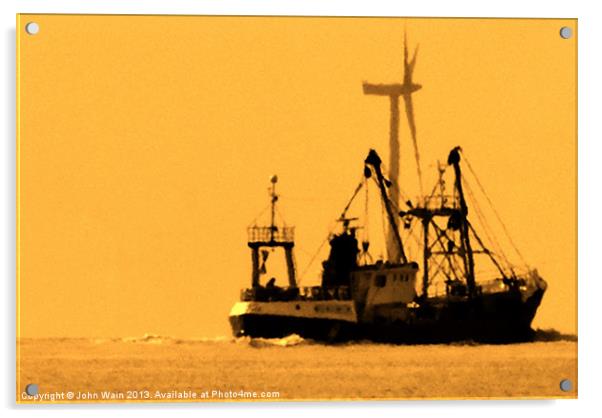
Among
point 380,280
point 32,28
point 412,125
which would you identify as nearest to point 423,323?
point 380,280

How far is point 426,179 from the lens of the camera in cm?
795

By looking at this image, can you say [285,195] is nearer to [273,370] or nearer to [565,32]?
[273,370]

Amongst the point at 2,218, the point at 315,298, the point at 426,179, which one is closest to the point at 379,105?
the point at 426,179

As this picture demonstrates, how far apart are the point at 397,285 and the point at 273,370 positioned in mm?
919

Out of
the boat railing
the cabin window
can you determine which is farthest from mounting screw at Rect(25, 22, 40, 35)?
the cabin window

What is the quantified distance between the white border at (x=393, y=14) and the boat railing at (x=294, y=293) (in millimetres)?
636

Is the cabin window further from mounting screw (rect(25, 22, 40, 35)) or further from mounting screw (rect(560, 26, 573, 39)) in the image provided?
mounting screw (rect(25, 22, 40, 35))

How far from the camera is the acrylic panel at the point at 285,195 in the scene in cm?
766

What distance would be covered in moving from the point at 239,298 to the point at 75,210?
3.52 ft

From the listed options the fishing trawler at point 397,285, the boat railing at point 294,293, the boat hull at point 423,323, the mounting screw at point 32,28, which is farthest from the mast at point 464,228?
the mounting screw at point 32,28

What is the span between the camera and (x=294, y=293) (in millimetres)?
7984

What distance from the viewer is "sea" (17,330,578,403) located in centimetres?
758

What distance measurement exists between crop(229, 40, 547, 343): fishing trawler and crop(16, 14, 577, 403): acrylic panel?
1 centimetres

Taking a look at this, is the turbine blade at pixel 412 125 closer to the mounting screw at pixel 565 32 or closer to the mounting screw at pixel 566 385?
the mounting screw at pixel 565 32
